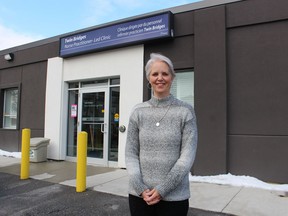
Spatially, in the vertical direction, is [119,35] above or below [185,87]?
above

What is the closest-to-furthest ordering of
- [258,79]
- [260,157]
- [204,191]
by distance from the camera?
1. [204,191]
2. [260,157]
3. [258,79]

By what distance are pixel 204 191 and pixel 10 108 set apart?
30.6 ft

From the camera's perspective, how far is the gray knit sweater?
6.30ft

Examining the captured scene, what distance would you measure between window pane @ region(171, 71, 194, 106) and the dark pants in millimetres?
5573

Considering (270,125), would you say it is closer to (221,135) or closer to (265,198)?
(221,135)

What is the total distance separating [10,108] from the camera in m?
11.9

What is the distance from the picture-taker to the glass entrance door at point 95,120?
8.70 metres

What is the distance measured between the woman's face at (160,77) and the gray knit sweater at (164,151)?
77 millimetres

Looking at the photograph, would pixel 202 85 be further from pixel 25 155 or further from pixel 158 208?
pixel 158 208

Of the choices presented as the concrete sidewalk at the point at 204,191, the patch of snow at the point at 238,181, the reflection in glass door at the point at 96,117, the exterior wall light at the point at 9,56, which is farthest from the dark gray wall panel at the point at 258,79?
the exterior wall light at the point at 9,56

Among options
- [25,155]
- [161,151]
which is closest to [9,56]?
[25,155]

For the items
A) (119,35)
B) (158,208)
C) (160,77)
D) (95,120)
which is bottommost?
(158,208)

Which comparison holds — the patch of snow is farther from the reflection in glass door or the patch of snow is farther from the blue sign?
the blue sign

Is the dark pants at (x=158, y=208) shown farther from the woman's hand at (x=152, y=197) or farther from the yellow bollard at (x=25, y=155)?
the yellow bollard at (x=25, y=155)
